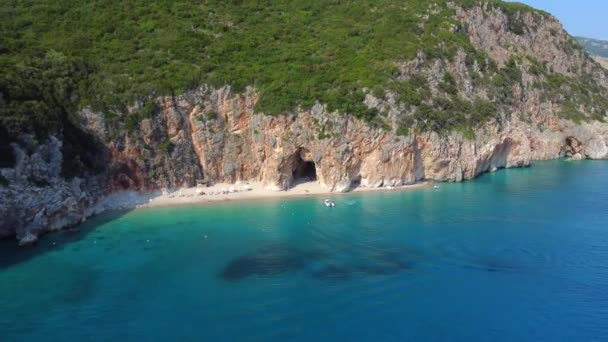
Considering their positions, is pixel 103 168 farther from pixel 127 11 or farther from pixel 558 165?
pixel 558 165

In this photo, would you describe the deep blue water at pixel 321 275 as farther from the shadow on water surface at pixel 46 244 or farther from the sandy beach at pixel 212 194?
the sandy beach at pixel 212 194

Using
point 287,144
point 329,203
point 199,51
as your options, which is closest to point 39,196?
point 287,144

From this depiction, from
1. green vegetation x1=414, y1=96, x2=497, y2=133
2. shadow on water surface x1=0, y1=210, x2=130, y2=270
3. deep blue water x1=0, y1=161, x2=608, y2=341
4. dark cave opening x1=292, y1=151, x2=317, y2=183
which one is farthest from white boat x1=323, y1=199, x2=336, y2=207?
shadow on water surface x1=0, y1=210, x2=130, y2=270

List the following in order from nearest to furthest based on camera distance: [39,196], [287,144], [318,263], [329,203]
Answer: [318,263] < [39,196] < [329,203] < [287,144]

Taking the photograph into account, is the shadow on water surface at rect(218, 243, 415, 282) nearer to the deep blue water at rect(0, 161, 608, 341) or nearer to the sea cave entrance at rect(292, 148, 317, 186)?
the deep blue water at rect(0, 161, 608, 341)

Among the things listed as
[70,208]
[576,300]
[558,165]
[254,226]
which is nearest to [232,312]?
[254,226]

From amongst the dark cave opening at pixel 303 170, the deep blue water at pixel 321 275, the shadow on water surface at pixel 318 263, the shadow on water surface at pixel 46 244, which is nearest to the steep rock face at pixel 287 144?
the dark cave opening at pixel 303 170

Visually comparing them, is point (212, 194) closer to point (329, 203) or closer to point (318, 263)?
point (329, 203)
